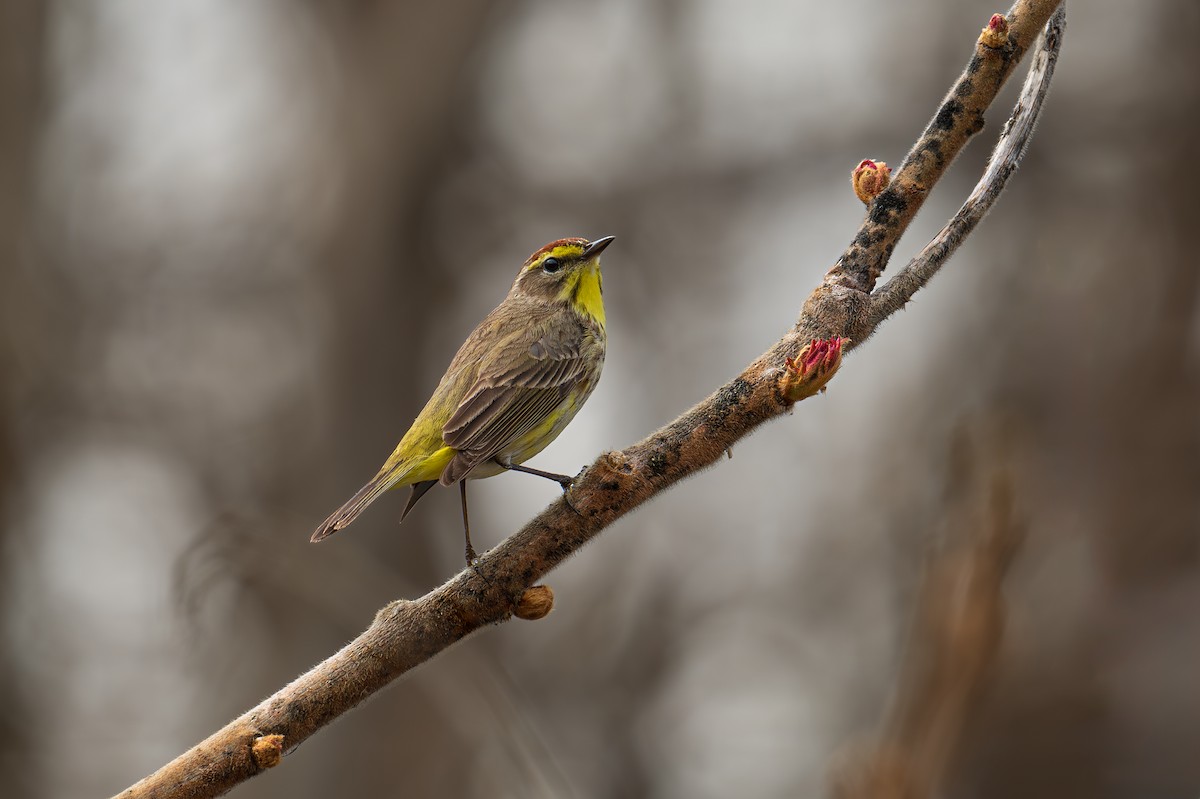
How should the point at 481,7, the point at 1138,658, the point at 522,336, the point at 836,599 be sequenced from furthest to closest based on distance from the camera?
the point at 481,7, the point at 836,599, the point at 1138,658, the point at 522,336

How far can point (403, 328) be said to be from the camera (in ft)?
37.2

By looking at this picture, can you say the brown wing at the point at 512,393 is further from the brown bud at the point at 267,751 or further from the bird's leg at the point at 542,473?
the brown bud at the point at 267,751

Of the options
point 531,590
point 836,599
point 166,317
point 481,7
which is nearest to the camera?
point 531,590

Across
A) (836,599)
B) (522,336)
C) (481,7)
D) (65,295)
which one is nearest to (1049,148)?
(836,599)

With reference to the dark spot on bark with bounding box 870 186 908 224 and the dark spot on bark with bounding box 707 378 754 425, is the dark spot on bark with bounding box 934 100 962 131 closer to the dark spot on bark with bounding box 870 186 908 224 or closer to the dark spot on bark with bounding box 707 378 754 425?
the dark spot on bark with bounding box 870 186 908 224

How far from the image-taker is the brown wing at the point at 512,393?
4.16 metres

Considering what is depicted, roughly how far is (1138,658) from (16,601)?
966 centimetres

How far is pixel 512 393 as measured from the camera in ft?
14.7

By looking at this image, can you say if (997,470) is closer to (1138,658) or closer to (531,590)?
(531,590)

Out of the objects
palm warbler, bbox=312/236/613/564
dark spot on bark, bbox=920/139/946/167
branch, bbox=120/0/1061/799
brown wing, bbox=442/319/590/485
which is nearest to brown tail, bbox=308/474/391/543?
palm warbler, bbox=312/236/613/564

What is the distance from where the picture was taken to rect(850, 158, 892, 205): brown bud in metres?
2.93

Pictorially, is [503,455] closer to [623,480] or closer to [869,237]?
[623,480]

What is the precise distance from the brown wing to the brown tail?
12.5 inches

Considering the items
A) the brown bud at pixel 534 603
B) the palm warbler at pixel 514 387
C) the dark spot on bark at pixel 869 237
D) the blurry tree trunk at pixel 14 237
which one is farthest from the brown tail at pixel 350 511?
the blurry tree trunk at pixel 14 237
